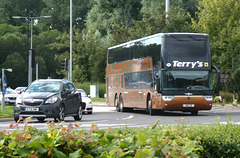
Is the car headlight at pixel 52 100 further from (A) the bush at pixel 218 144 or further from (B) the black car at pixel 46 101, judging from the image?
(A) the bush at pixel 218 144

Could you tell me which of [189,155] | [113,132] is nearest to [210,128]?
[113,132]

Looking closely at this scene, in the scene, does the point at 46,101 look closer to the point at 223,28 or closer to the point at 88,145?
the point at 88,145

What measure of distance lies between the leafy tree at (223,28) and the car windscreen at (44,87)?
2604 cm

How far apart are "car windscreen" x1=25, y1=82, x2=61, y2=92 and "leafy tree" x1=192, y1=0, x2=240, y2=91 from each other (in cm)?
2604

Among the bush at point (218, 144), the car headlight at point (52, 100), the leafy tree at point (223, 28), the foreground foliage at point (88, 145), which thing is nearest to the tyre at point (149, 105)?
the car headlight at point (52, 100)

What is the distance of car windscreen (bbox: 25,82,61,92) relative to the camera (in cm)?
2348

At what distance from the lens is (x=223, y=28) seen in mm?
47500

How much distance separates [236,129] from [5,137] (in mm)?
3670

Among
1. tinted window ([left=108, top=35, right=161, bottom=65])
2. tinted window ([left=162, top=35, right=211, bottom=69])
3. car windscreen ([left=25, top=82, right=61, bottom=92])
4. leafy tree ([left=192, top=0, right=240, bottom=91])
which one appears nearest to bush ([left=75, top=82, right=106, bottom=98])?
leafy tree ([left=192, top=0, right=240, bottom=91])

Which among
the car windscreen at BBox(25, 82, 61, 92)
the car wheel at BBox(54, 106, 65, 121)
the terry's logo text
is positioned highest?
the terry's logo text

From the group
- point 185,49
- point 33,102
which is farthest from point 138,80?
point 33,102

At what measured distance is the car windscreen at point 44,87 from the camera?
23.5 m

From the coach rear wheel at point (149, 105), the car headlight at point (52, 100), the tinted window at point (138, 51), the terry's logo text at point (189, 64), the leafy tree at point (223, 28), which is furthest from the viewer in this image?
the leafy tree at point (223, 28)

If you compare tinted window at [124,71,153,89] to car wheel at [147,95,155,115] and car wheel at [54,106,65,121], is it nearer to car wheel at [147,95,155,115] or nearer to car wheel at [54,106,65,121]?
car wheel at [147,95,155,115]
